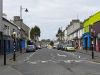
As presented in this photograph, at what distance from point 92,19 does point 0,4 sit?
32265 millimetres

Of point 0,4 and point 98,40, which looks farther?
point 98,40

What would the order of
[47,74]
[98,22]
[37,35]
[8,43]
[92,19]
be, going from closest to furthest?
[47,74] → [8,43] → [98,22] → [92,19] → [37,35]

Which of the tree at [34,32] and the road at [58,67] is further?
the tree at [34,32]

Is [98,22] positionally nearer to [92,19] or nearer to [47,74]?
[92,19]

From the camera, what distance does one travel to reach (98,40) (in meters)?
70.3

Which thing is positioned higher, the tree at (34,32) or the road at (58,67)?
the tree at (34,32)

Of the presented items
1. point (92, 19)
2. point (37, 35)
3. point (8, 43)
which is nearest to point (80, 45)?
Result: point (92, 19)

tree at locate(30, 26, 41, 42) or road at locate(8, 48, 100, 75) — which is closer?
road at locate(8, 48, 100, 75)

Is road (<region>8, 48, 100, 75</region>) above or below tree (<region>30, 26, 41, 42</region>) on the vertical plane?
below

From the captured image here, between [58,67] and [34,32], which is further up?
[34,32]

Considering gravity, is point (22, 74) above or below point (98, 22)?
below

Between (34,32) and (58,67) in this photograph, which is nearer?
(58,67)

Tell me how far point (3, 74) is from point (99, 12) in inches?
2072

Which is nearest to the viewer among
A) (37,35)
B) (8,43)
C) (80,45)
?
(8,43)
